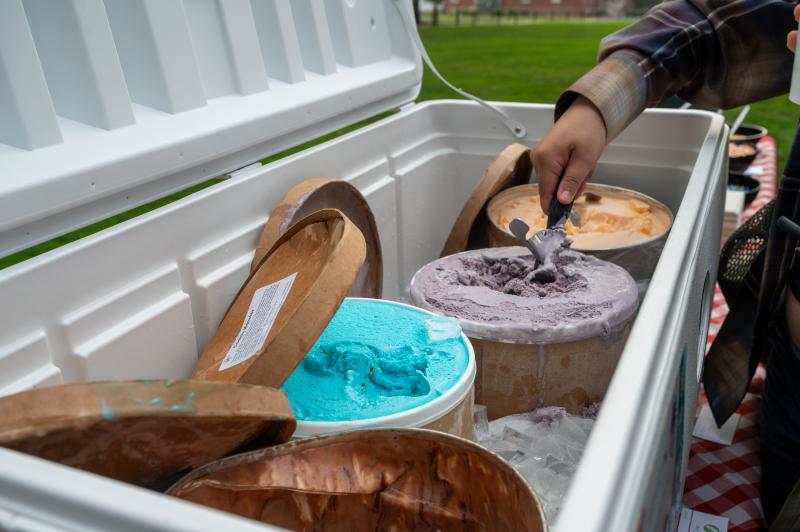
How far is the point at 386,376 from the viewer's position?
0.88 meters

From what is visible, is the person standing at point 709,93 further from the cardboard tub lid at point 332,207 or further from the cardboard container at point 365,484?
the cardboard container at point 365,484

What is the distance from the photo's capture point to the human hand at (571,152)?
1.20m

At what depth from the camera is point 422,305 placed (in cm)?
114

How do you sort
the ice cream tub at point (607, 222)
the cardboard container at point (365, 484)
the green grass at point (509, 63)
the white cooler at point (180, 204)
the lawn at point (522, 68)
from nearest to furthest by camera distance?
the white cooler at point (180, 204) < the cardboard container at point (365, 484) < the ice cream tub at point (607, 222) < the lawn at point (522, 68) < the green grass at point (509, 63)

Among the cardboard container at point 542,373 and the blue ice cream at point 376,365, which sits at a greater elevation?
the blue ice cream at point 376,365

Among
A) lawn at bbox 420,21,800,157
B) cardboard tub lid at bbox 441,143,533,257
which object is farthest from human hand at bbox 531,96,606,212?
lawn at bbox 420,21,800,157

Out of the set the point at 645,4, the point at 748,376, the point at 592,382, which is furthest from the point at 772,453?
the point at 645,4

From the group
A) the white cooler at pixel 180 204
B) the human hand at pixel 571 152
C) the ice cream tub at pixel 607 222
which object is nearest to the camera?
the white cooler at pixel 180 204

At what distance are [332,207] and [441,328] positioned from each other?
33 cm

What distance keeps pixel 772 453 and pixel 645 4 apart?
92.8 feet

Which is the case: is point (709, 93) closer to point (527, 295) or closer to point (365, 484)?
point (527, 295)

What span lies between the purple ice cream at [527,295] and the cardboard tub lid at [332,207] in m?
0.14

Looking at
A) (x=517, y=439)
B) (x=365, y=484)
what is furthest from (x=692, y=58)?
(x=365, y=484)

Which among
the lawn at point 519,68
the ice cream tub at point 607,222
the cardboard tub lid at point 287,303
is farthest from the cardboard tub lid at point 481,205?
the lawn at point 519,68
